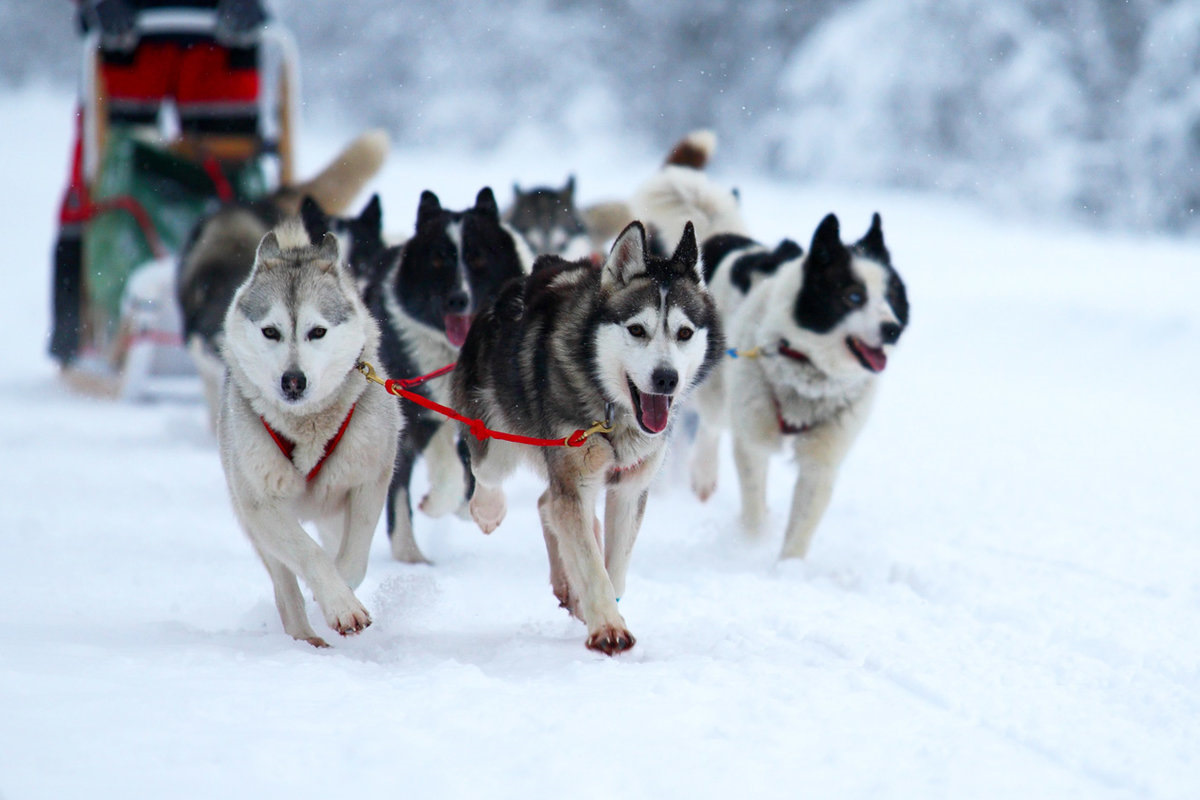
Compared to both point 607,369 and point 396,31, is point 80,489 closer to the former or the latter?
point 607,369

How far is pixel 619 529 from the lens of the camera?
2654 mm

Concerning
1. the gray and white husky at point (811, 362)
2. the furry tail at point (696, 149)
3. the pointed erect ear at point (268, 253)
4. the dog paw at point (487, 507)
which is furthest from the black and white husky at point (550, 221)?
the pointed erect ear at point (268, 253)

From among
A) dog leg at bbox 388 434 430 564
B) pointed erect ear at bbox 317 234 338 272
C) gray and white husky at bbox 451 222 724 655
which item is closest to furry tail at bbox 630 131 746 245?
dog leg at bbox 388 434 430 564

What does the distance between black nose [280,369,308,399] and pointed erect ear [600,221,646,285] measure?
2.15ft

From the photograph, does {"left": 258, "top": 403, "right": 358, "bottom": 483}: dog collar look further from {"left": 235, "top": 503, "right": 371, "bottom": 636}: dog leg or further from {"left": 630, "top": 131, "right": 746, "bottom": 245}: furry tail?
{"left": 630, "top": 131, "right": 746, "bottom": 245}: furry tail

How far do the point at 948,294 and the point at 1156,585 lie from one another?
9.03 m

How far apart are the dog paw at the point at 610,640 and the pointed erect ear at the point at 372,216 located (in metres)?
2.13

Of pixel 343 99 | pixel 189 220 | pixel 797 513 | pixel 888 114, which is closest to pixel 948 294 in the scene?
pixel 888 114

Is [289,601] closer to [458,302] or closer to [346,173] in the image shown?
[458,302]

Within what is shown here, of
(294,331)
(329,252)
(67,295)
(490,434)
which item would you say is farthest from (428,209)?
(67,295)

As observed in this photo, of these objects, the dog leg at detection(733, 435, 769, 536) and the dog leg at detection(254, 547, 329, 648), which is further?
the dog leg at detection(733, 435, 769, 536)

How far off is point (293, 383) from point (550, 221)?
312 centimetres

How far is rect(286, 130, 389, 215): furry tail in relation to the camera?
5.56 metres

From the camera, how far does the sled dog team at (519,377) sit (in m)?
2.41
